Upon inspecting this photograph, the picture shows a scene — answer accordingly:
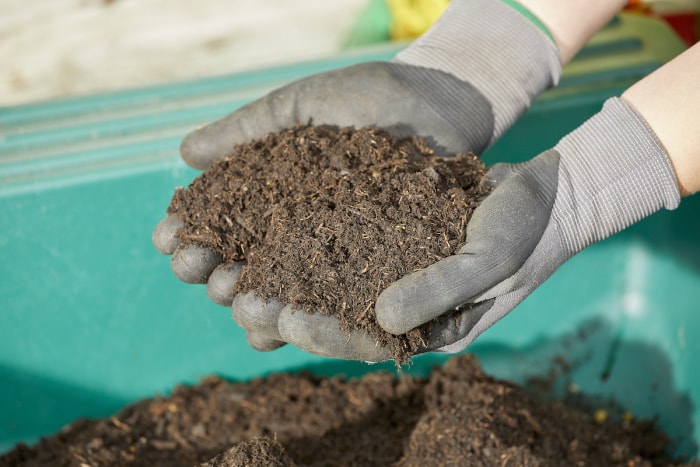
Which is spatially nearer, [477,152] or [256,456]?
[256,456]

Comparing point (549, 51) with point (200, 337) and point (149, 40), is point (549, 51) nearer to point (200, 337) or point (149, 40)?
→ point (200, 337)

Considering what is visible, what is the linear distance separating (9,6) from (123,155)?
1.94 m

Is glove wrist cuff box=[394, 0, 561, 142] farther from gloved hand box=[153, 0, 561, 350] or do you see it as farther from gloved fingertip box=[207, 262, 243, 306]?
gloved fingertip box=[207, 262, 243, 306]

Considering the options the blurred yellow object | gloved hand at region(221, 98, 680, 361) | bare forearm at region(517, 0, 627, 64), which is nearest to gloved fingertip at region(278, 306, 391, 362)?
gloved hand at region(221, 98, 680, 361)

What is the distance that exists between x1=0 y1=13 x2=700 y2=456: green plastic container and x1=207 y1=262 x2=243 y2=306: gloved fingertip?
0.43 meters

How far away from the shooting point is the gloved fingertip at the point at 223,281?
108 cm

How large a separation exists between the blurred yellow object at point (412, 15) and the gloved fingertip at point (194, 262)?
44.9 inches

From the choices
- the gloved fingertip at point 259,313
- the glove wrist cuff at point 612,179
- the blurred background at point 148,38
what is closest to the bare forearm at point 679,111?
the glove wrist cuff at point 612,179

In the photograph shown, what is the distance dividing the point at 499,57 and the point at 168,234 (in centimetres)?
74

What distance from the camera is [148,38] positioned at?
9.19 feet

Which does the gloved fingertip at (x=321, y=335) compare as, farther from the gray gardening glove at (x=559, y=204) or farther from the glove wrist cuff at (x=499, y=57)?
the glove wrist cuff at (x=499, y=57)

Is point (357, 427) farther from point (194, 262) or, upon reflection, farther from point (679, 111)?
point (679, 111)

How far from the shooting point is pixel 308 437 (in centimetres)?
143

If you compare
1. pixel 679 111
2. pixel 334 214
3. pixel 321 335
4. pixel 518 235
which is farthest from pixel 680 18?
pixel 321 335
